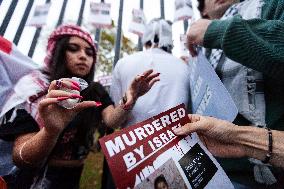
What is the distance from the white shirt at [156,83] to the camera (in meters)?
1.43

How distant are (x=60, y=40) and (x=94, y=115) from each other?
0.60 m

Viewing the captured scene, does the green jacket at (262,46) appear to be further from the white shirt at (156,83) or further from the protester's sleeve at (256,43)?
the white shirt at (156,83)

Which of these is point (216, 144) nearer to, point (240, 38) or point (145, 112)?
point (240, 38)

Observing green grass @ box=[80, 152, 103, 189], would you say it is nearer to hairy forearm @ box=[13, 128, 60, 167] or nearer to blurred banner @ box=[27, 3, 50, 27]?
blurred banner @ box=[27, 3, 50, 27]

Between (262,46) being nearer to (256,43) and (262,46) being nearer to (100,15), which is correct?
(256,43)

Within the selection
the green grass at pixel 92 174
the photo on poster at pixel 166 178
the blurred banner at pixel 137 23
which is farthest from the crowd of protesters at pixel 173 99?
the green grass at pixel 92 174

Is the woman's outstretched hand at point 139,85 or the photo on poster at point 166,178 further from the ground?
the woman's outstretched hand at point 139,85

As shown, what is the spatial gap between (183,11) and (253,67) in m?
2.52

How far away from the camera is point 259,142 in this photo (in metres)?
0.84

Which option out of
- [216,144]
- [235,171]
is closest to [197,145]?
[216,144]

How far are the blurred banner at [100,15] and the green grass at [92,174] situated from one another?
162 cm

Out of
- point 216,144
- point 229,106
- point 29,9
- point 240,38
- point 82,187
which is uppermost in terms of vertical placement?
point 29,9

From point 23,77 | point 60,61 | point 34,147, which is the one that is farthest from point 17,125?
point 60,61

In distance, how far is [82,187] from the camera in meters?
3.07
